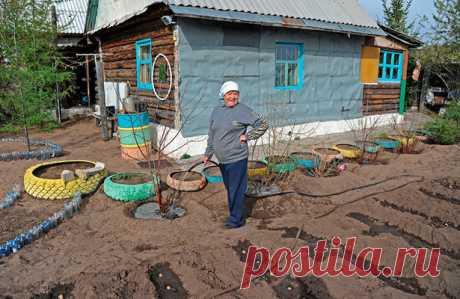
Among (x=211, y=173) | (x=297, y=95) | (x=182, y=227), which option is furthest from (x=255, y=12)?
(x=182, y=227)

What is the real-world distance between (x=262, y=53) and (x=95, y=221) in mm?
5863

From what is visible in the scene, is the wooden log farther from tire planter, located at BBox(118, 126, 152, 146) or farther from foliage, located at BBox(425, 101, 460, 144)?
foliage, located at BBox(425, 101, 460, 144)

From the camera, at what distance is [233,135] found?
13.5 ft

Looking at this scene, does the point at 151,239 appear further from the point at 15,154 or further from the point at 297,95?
the point at 297,95

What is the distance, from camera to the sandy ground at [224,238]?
3061 mm

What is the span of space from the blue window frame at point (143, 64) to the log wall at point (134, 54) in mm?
140

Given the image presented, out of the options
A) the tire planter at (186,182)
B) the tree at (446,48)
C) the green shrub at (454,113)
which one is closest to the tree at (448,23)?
the tree at (446,48)

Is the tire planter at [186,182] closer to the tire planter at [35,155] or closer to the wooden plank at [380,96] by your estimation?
the tire planter at [35,155]

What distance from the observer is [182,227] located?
436cm

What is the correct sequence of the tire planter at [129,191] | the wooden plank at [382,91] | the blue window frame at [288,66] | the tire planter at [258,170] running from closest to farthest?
the tire planter at [129,191], the tire planter at [258,170], the blue window frame at [288,66], the wooden plank at [382,91]

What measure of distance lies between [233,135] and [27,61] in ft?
30.0

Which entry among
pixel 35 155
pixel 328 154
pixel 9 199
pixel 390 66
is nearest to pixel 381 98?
pixel 390 66

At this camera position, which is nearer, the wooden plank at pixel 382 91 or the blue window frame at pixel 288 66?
the blue window frame at pixel 288 66

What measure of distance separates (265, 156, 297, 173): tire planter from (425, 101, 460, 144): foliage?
490cm
